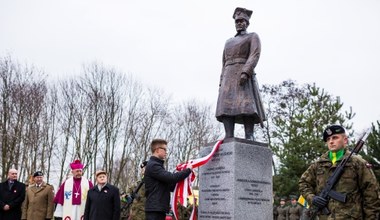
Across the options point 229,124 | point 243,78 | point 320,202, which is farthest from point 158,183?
point 320,202

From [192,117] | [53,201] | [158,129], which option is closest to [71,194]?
[53,201]

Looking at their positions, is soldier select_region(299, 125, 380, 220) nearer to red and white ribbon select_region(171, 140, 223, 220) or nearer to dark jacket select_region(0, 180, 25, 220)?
red and white ribbon select_region(171, 140, 223, 220)

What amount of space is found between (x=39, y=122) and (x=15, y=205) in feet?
61.5

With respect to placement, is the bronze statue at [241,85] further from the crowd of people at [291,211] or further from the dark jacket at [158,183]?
the crowd of people at [291,211]

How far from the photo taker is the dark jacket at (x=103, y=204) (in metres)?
7.76

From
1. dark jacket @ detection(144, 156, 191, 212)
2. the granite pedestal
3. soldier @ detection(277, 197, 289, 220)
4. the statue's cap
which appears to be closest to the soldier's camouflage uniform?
the granite pedestal

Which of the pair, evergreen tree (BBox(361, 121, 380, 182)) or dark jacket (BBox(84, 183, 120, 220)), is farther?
evergreen tree (BBox(361, 121, 380, 182))

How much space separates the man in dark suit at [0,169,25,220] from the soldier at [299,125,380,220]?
737cm

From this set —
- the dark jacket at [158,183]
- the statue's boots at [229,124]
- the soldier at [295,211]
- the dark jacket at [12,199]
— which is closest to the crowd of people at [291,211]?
the soldier at [295,211]

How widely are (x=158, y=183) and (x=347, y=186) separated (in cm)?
281

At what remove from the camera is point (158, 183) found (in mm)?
6504

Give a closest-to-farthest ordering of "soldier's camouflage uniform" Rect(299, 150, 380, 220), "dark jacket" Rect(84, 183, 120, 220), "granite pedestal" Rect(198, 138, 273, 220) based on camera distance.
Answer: "soldier's camouflage uniform" Rect(299, 150, 380, 220)
"granite pedestal" Rect(198, 138, 273, 220)
"dark jacket" Rect(84, 183, 120, 220)

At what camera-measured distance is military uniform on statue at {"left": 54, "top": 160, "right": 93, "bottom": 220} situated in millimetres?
8734

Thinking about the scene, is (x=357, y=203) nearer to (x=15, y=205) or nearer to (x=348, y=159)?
(x=348, y=159)
